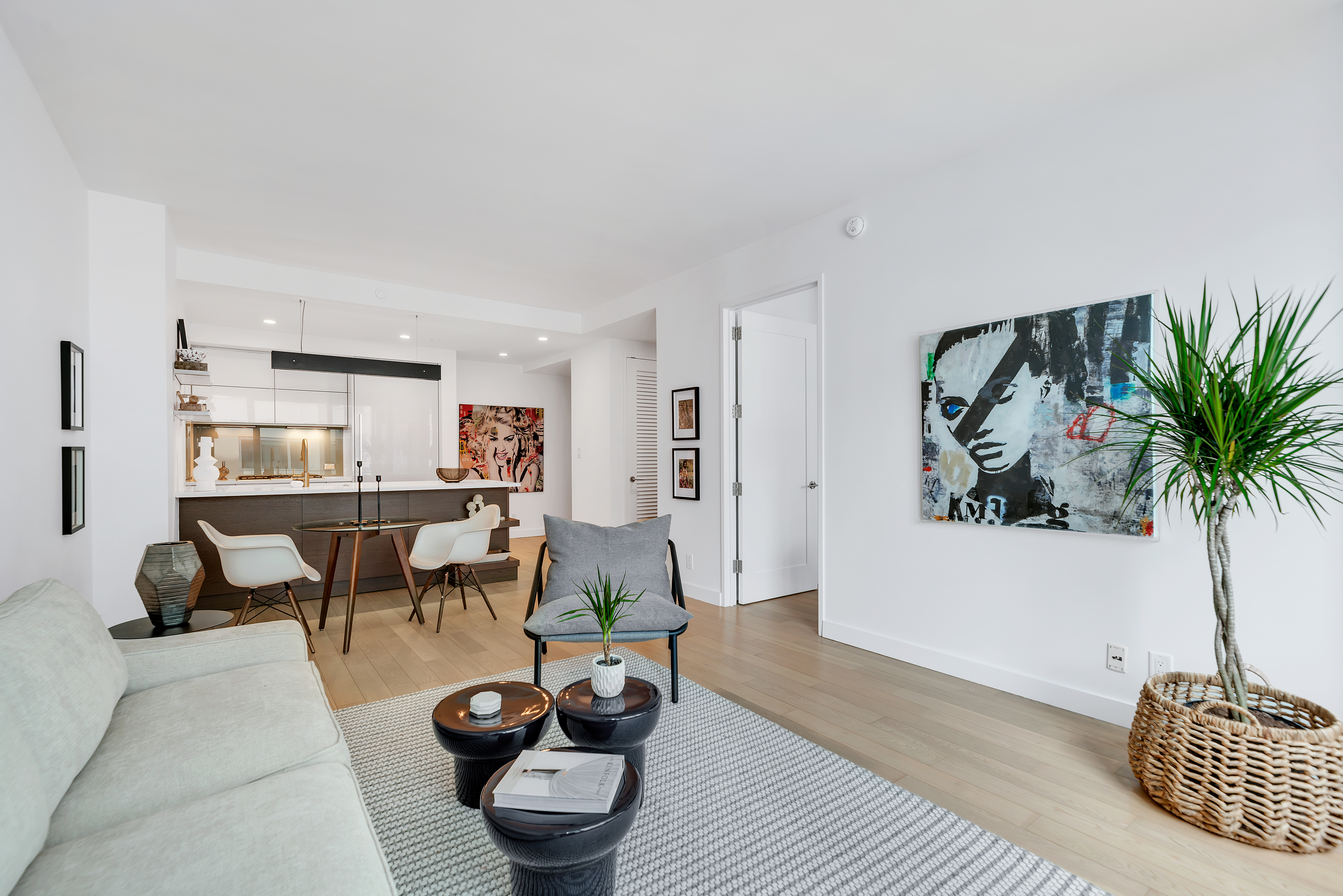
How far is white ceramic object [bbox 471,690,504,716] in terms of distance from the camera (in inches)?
75.2

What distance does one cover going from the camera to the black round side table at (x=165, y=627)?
2.38 metres

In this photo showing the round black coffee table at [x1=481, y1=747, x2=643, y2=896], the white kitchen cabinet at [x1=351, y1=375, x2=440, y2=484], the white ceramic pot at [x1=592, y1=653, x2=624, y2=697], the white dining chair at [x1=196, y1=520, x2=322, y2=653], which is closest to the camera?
the round black coffee table at [x1=481, y1=747, x2=643, y2=896]

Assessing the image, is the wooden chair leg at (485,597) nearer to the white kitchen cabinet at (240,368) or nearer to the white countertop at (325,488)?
the white countertop at (325,488)

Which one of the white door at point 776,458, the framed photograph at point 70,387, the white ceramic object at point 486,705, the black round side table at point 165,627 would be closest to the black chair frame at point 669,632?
the white ceramic object at point 486,705

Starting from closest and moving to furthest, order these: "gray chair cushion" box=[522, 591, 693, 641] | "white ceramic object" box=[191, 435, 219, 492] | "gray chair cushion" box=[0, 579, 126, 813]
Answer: "gray chair cushion" box=[0, 579, 126, 813]
"gray chair cushion" box=[522, 591, 693, 641]
"white ceramic object" box=[191, 435, 219, 492]

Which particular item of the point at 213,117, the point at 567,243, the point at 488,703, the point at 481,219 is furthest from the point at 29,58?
the point at 488,703

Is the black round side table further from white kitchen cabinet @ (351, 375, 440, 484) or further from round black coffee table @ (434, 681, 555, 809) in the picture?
white kitchen cabinet @ (351, 375, 440, 484)

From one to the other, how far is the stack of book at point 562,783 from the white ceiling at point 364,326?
4449 millimetres

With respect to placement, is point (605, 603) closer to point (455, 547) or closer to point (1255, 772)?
point (1255, 772)

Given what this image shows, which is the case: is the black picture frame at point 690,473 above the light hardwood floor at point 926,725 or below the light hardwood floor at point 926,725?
above

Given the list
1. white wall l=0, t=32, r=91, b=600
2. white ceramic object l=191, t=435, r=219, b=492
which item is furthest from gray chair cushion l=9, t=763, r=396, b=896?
white ceramic object l=191, t=435, r=219, b=492

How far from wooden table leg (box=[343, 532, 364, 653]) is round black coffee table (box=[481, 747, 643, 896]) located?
2643 millimetres

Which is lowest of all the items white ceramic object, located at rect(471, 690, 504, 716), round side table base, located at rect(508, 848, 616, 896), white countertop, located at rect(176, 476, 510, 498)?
round side table base, located at rect(508, 848, 616, 896)

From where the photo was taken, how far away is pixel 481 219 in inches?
155
